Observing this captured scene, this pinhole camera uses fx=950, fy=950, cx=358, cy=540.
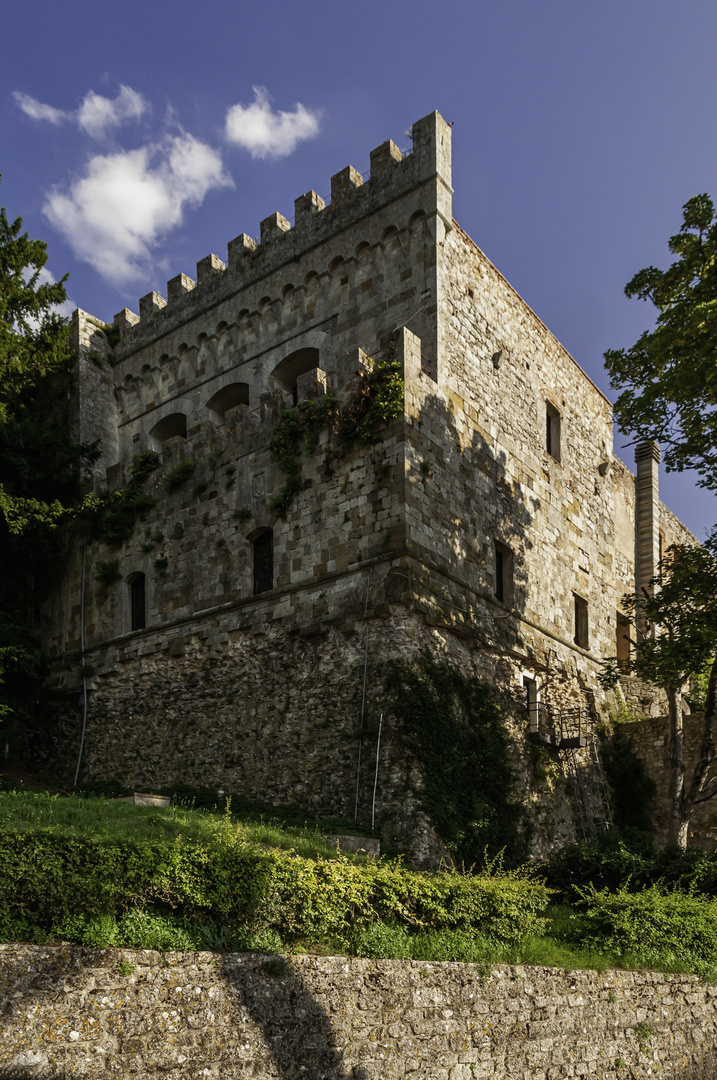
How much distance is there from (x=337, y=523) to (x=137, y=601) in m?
6.03

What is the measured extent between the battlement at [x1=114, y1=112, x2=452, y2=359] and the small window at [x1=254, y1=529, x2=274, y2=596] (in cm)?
709

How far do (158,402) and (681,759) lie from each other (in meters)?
14.9

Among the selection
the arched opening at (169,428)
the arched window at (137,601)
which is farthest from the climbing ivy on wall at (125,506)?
the arched opening at (169,428)

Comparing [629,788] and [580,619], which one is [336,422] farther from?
[629,788]

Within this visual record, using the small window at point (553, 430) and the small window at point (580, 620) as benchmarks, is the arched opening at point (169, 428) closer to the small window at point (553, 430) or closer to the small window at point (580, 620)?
the small window at point (553, 430)

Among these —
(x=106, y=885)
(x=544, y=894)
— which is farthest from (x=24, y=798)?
(x=544, y=894)

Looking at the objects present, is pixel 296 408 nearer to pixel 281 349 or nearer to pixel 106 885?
pixel 281 349

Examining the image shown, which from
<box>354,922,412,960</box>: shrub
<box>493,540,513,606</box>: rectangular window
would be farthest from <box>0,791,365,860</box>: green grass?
<box>493,540,513,606</box>: rectangular window

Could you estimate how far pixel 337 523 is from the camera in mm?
17406

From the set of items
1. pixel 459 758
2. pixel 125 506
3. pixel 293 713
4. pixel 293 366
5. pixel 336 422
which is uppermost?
pixel 293 366

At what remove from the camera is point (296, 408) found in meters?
18.7

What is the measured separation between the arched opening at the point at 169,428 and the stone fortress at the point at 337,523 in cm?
9

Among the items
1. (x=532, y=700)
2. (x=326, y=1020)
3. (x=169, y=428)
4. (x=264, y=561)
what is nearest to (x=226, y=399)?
(x=169, y=428)

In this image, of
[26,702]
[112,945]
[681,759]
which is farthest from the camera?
[26,702]
